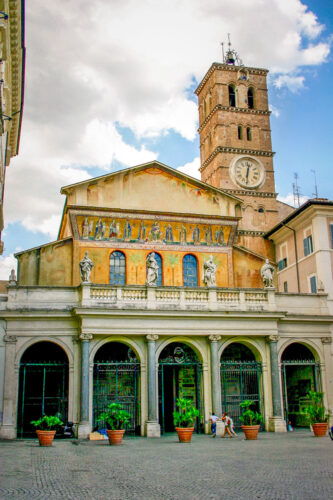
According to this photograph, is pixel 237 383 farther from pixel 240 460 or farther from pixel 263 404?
pixel 240 460

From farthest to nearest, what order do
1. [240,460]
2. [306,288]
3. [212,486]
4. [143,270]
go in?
[306,288] → [143,270] → [240,460] → [212,486]

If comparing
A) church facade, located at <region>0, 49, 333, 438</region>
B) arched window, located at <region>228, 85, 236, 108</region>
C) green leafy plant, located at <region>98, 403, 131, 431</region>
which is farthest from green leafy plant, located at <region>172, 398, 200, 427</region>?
arched window, located at <region>228, 85, 236, 108</region>

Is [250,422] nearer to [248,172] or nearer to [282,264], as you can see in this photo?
[282,264]

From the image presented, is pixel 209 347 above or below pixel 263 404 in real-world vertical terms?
above

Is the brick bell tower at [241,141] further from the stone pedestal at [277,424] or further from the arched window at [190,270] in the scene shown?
the stone pedestal at [277,424]

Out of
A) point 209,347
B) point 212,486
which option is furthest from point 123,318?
point 212,486

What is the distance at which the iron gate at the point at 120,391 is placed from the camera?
1110 inches

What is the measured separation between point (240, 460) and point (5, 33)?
16.0m

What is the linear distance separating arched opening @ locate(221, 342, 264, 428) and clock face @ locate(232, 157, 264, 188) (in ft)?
65.7

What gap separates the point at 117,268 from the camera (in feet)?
107

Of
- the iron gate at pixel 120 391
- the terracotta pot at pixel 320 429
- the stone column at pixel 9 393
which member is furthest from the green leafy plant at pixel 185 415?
the stone column at pixel 9 393

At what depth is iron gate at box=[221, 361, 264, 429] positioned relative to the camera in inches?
1148

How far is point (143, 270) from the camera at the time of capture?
107 feet

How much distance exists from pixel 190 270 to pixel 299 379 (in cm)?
887
